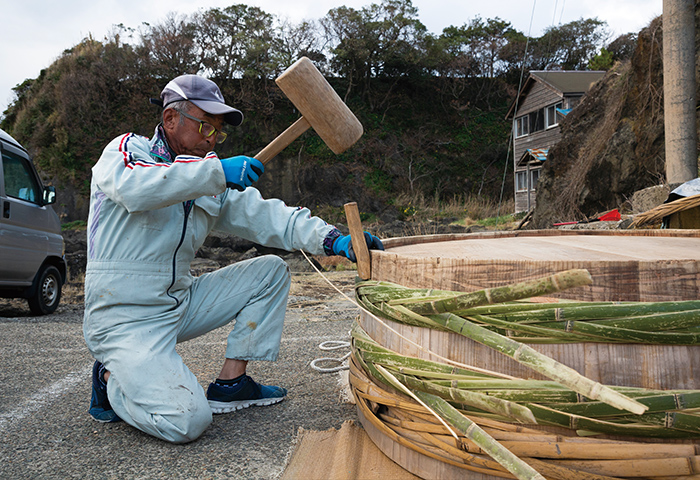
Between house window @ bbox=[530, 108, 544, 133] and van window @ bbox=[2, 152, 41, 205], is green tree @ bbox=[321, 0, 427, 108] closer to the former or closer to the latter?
house window @ bbox=[530, 108, 544, 133]

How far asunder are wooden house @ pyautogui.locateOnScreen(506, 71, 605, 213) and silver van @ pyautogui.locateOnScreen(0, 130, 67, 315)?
724 inches

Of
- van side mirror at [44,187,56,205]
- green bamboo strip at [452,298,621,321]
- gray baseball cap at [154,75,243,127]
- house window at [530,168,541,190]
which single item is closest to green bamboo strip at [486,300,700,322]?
green bamboo strip at [452,298,621,321]

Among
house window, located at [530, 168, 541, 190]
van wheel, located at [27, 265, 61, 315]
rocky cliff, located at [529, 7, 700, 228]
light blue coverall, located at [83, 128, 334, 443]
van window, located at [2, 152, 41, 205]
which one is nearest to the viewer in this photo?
Result: light blue coverall, located at [83, 128, 334, 443]

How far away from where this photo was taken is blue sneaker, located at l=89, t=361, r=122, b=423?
2107 millimetres

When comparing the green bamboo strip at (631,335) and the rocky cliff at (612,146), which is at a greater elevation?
the rocky cliff at (612,146)

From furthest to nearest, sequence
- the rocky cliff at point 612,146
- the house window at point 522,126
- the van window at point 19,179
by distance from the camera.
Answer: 1. the house window at point 522,126
2. the rocky cliff at point 612,146
3. the van window at point 19,179

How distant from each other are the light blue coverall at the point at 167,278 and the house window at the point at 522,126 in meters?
22.8

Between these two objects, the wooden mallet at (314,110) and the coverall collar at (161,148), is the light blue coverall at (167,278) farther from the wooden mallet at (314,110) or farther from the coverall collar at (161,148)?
the wooden mallet at (314,110)

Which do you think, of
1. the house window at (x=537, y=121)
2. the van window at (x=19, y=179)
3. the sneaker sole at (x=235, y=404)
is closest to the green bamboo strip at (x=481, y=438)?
the sneaker sole at (x=235, y=404)

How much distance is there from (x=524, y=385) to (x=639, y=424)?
0.26 meters

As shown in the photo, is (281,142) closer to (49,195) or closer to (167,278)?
(167,278)

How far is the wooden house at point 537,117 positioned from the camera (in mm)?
20672

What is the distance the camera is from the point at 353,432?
186 centimetres

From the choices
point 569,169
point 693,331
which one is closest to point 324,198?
point 569,169
